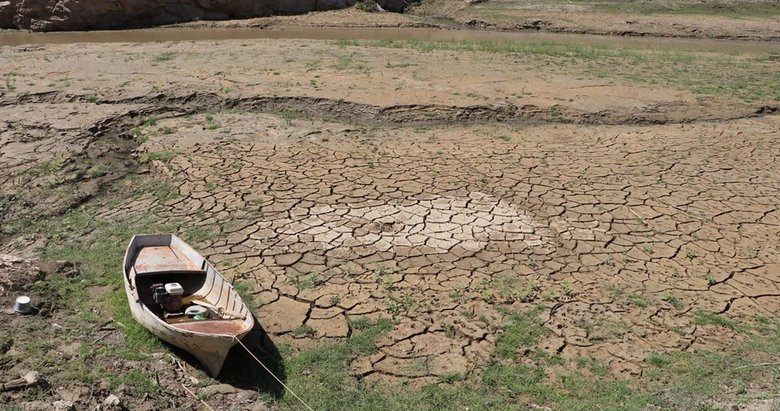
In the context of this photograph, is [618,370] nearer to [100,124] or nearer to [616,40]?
[100,124]

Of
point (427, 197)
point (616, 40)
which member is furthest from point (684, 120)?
point (616, 40)

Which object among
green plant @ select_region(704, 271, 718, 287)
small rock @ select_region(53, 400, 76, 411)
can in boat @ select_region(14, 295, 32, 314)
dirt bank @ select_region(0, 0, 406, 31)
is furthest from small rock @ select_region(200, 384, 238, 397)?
dirt bank @ select_region(0, 0, 406, 31)

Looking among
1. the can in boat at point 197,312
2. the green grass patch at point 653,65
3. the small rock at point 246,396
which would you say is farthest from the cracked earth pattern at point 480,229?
the green grass patch at point 653,65

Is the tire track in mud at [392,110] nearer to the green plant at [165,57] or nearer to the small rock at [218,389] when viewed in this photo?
the green plant at [165,57]

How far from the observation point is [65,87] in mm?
12172

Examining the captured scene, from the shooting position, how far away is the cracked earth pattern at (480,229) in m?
5.81

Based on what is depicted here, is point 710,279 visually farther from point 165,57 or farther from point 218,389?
point 165,57

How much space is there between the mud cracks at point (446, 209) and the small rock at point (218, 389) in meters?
0.75

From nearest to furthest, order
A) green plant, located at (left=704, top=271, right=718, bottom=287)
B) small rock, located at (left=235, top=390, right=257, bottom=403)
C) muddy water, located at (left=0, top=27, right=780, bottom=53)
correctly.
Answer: small rock, located at (left=235, top=390, right=257, bottom=403) → green plant, located at (left=704, top=271, right=718, bottom=287) → muddy water, located at (left=0, top=27, right=780, bottom=53)

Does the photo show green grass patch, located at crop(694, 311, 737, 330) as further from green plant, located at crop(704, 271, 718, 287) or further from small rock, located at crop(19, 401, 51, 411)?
small rock, located at crop(19, 401, 51, 411)

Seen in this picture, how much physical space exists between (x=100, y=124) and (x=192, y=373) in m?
6.62

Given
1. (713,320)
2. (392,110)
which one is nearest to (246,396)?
(713,320)

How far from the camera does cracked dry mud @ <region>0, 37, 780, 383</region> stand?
5.88m

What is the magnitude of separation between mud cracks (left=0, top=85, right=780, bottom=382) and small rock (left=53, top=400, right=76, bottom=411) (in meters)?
1.66
